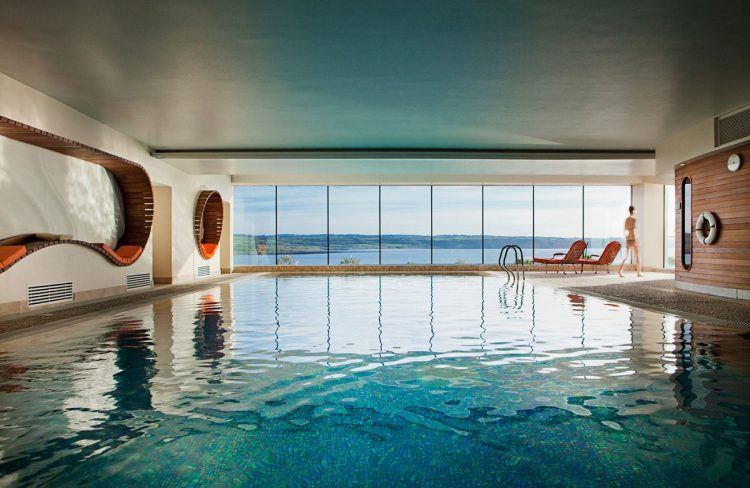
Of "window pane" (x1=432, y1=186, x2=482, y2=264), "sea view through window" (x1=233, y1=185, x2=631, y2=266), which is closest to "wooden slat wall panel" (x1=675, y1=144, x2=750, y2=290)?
"sea view through window" (x1=233, y1=185, x2=631, y2=266)

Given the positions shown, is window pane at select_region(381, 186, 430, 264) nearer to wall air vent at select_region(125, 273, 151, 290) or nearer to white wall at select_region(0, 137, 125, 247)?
wall air vent at select_region(125, 273, 151, 290)

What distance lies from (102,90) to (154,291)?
12.3 feet

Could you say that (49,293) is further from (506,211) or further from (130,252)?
(506,211)

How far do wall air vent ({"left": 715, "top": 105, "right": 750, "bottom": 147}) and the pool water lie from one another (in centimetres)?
353

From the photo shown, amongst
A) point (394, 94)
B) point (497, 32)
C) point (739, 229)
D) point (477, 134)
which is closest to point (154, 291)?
point (394, 94)

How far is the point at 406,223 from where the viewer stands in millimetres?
26000

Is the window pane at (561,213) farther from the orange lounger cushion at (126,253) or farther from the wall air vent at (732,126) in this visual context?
the orange lounger cushion at (126,253)

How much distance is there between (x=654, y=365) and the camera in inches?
138

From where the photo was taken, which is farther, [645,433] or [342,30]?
[342,30]

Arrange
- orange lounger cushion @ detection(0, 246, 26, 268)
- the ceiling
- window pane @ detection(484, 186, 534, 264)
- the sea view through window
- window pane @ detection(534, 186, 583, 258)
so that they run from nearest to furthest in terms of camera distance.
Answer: the ceiling
orange lounger cushion @ detection(0, 246, 26, 268)
the sea view through window
window pane @ detection(484, 186, 534, 264)
window pane @ detection(534, 186, 583, 258)

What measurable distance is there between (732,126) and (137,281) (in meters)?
9.58

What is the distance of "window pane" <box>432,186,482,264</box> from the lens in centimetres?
2650

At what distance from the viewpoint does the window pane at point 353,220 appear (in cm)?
2458

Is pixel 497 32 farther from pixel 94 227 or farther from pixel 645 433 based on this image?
pixel 94 227
